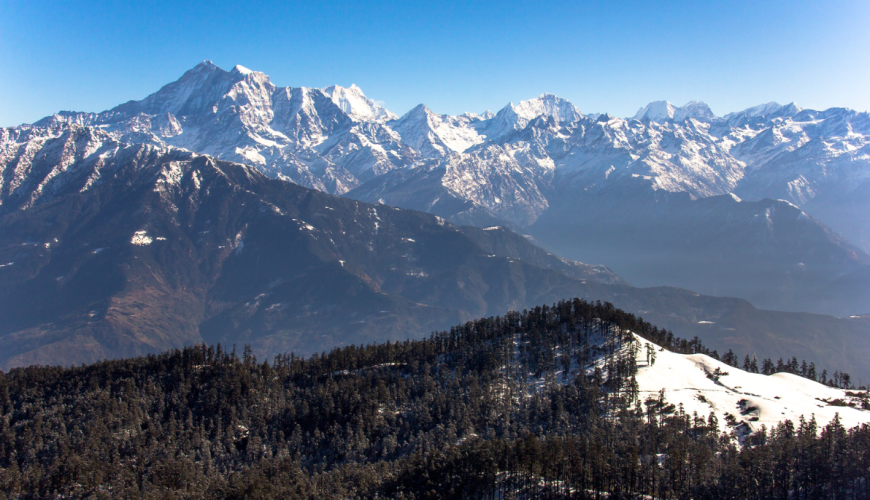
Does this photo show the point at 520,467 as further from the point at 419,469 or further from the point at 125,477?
the point at 125,477

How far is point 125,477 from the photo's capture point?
189250 mm

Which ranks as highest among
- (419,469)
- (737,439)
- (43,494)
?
(737,439)

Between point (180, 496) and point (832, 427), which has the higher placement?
point (832, 427)

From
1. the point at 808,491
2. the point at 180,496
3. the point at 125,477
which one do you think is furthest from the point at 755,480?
the point at 125,477

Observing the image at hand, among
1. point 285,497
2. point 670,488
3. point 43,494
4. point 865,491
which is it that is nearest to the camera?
point 865,491

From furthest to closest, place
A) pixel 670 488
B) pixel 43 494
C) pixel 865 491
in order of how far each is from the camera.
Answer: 1. pixel 43 494
2. pixel 670 488
3. pixel 865 491

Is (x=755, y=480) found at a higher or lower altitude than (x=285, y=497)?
higher

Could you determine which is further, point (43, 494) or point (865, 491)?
point (43, 494)

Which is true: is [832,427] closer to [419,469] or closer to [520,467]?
[520,467]

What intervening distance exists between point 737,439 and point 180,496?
18445 cm

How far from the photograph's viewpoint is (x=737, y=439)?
19450cm

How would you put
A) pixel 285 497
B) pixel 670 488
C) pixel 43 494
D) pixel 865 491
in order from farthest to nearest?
pixel 43 494
pixel 285 497
pixel 670 488
pixel 865 491

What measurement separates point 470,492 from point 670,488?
57669mm

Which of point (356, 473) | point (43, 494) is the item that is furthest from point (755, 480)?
point (43, 494)
